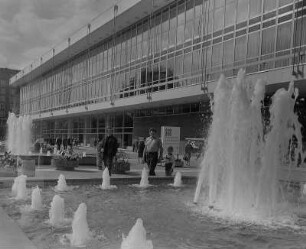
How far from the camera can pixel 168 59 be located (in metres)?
39.7

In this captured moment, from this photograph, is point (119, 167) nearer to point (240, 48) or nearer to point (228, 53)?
point (240, 48)

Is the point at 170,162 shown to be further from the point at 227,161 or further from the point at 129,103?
the point at 129,103

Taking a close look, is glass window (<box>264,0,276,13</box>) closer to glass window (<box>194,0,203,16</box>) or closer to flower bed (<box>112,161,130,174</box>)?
glass window (<box>194,0,203,16</box>)

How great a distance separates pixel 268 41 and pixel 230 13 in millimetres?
4708

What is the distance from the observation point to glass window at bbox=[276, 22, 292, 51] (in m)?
26.9

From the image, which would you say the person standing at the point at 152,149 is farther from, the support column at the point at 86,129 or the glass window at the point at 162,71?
the support column at the point at 86,129

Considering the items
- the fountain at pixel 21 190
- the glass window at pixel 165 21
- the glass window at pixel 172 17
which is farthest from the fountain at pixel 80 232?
the glass window at pixel 165 21

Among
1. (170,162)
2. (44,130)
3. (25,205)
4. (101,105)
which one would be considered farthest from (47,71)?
(25,205)

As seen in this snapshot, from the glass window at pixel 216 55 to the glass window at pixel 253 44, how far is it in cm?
321

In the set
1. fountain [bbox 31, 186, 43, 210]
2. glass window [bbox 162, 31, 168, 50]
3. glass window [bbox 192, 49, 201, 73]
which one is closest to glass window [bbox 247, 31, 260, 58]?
glass window [bbox 192, 49, 201, 73]

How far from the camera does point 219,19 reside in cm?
3344

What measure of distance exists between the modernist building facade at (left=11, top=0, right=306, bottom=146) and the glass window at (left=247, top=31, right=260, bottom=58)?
58 mm

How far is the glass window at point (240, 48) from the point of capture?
30459 millimetres

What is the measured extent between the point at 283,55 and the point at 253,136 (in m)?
17.4
